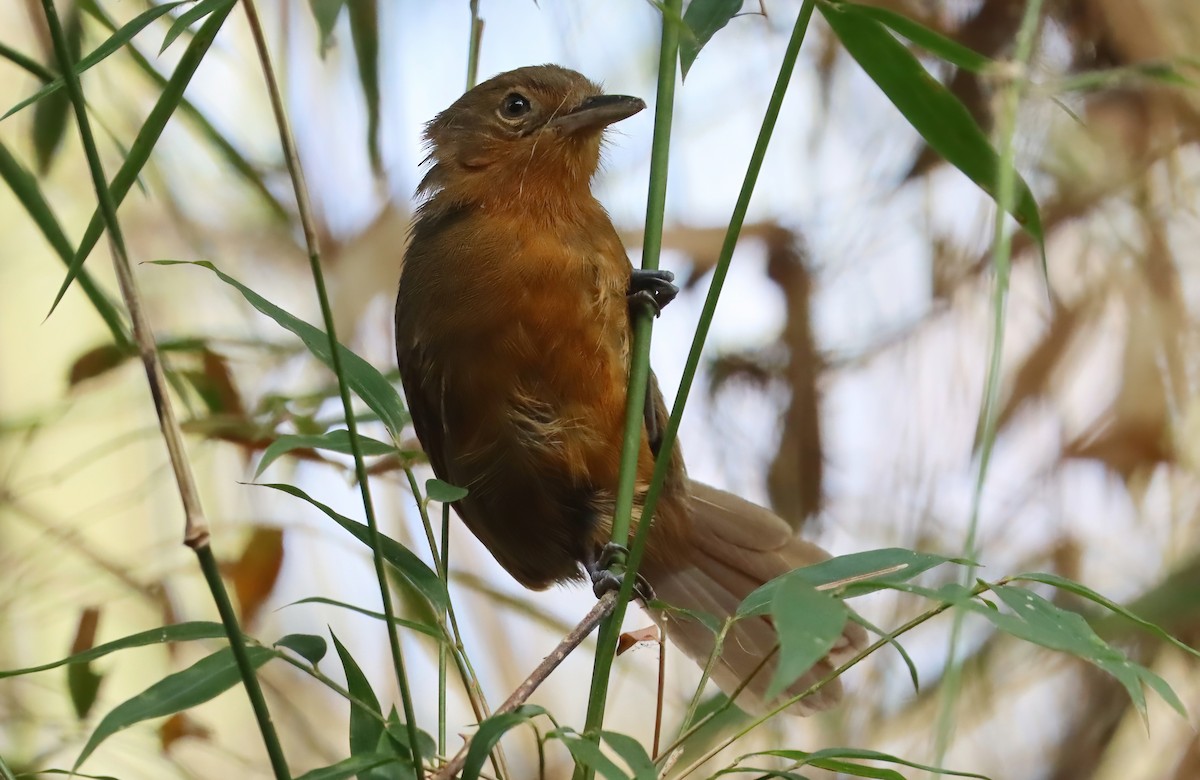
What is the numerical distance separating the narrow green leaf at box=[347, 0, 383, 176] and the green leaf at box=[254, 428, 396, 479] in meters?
1.21

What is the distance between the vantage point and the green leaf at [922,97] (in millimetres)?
1286

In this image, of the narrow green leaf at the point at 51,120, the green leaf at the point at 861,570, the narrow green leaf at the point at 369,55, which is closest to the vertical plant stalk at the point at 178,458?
the green leaf at the point at 861,570

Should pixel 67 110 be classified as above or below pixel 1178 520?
above

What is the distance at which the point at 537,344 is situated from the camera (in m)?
2.20

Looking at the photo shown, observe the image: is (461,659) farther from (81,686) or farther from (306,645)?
(81,686)

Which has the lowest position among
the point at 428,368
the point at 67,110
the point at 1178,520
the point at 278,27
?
the point at 1178,520

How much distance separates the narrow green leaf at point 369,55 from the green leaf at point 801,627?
168 centimetres

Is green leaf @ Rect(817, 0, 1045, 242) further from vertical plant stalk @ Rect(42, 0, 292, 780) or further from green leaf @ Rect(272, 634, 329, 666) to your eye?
green leaf @ Rect(272, 634, 329, 666)

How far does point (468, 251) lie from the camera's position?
2.30 metres

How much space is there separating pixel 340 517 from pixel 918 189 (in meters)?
2.35

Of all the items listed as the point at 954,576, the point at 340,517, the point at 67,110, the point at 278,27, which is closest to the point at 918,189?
the point at 954,576

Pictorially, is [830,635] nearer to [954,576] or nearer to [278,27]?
[954,576]

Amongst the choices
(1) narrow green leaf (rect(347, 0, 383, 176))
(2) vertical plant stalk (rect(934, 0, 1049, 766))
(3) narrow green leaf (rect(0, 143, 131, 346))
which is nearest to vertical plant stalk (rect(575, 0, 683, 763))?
(2) vertical plant stalk (rect(934, 0, 1049, 766))

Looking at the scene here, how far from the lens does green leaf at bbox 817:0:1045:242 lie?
129 centimetres
